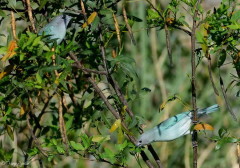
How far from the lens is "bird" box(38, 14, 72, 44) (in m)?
1.38

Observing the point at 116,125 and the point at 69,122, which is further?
the point at 69,122

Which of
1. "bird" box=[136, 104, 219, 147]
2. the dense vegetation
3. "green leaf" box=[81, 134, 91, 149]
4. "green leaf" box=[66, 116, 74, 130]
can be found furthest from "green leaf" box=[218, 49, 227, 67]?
"green leaf" box=[66, 116, 74, 130]

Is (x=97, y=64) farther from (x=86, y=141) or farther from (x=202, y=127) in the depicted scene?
(x=202, y=127)

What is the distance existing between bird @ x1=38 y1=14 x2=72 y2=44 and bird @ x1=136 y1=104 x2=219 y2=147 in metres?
0.32

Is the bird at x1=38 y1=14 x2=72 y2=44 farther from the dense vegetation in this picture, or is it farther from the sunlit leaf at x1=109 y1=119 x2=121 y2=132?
the sunlit leaf at x1=109 y1=119 x2=121 y2=132

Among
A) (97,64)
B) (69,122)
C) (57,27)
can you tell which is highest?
(57,27)

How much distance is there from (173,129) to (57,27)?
0.37 meters

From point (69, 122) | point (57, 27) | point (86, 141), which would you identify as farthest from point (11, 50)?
point (69, 122)

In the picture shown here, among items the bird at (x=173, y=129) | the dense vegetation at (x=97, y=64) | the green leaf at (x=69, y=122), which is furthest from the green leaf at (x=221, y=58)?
the green leaf at (x=69, y=122)

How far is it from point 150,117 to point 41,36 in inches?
80.1

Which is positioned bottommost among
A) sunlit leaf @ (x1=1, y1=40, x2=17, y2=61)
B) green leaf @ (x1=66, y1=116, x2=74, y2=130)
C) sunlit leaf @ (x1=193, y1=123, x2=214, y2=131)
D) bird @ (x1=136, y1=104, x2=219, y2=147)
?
green leaf @ (x1=66, y1=116, x2=74, y2=130)

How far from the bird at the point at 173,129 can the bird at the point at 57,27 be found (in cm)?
32

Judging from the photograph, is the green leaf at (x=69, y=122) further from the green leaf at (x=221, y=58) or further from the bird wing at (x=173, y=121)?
the green leaf at (x=221, y=58)

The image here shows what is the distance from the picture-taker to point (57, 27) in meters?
1.38
